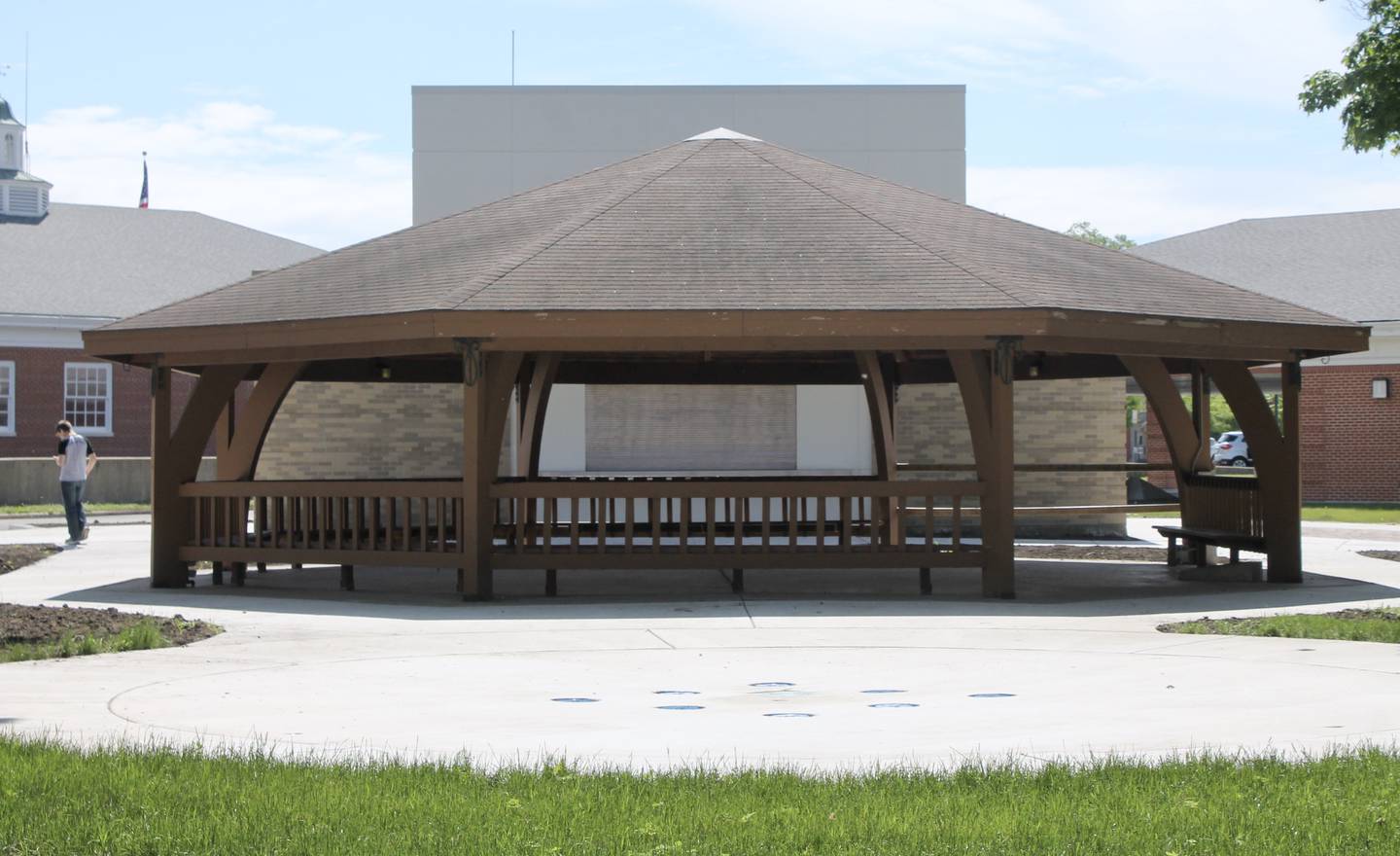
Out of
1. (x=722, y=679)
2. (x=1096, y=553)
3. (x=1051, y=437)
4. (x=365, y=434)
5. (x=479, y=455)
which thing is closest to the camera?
(x=722, y=679)

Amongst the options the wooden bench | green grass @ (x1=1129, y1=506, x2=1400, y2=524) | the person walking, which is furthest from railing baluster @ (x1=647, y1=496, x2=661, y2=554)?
green grass @ (x1=1129, y1=506, x2=1400, y2=524)

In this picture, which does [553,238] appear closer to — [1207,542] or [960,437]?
[1207,542]

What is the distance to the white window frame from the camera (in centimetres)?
4000

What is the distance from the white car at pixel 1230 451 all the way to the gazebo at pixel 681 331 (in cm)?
4262

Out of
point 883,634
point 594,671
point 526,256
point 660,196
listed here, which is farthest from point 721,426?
point 594,671

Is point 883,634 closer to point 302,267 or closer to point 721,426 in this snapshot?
point 302,267

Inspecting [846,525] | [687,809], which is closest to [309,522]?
Result: [846,525]

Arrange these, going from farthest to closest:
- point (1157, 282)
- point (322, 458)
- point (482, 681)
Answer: point (322, 458)
point (1157, 282)
point (482, 681)

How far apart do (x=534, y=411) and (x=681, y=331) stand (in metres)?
6.95

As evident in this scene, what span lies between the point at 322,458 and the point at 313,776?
Answer: 2078 centimetres

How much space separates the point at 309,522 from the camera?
15.0 m

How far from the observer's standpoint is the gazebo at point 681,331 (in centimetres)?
1338

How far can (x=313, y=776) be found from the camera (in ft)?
20.2

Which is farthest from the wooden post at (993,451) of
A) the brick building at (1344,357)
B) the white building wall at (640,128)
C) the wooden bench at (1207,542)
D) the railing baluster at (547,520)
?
the brick building at (1344,357)
